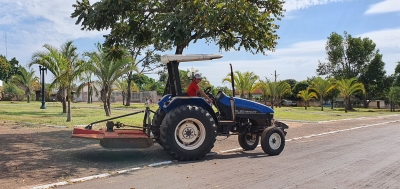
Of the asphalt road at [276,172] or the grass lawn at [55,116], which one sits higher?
the grass lawn at [55,116]

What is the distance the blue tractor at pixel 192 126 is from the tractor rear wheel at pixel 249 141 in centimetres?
3

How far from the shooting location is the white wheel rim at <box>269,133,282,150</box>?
957cm

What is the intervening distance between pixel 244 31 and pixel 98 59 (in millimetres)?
13129

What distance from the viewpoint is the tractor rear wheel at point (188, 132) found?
8.31 meters

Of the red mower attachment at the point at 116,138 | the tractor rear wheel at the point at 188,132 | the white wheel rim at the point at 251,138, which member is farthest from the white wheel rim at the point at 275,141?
the red mower attachment at the point at 116,138

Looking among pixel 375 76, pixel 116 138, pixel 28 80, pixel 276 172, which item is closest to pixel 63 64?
pixel 116 138

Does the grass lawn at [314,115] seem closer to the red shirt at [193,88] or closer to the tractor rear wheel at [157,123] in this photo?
the red shirt at [193,88]

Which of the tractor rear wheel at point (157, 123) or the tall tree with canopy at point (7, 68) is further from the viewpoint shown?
the tall tree with canopy at point (7, 68)

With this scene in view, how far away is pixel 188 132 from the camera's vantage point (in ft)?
28.4

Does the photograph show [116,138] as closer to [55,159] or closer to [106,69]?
[55,159]

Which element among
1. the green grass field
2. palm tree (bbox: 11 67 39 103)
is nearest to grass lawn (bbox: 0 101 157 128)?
the green grass field

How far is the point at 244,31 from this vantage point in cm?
1234

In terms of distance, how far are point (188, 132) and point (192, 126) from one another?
0.17 metres

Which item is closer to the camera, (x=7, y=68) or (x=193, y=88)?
(x=193, y=88)
